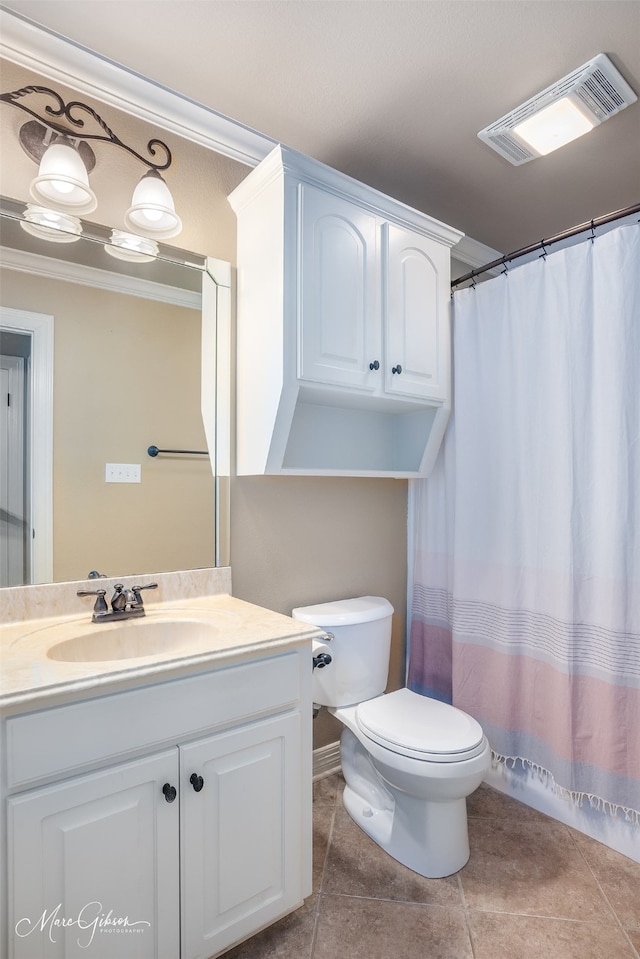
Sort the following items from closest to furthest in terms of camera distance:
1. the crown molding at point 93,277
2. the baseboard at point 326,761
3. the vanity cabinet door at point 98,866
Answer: the vanity cabinet door at point 98,866 → the crown molding at point 93,277 → the baseboard at point 326,761

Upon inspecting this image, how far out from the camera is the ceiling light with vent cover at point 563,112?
60.3 inches

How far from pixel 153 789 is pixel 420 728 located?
873mm

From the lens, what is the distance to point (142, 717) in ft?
3.49

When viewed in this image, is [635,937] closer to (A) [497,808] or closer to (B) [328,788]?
(A) [497,808]

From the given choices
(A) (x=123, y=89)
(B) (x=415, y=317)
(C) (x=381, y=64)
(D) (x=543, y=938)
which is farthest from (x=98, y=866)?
(C) (x=381, y=64)

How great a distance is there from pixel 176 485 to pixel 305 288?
2.52ft

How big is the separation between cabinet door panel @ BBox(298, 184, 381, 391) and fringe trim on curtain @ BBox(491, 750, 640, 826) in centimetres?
154

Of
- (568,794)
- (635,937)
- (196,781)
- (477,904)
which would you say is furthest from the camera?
(568,794)

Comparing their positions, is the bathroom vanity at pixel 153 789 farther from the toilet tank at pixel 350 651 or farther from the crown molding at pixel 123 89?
the crown molding at pixel 123 89

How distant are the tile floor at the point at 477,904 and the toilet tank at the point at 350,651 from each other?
0.46 metres

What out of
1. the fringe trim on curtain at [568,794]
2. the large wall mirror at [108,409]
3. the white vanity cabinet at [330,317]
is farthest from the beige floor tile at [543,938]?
the white vanity cabinet at [330,317]

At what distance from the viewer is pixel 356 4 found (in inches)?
52.2

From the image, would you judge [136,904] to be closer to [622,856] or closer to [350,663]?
[350,663]

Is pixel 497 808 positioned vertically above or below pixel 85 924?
below
